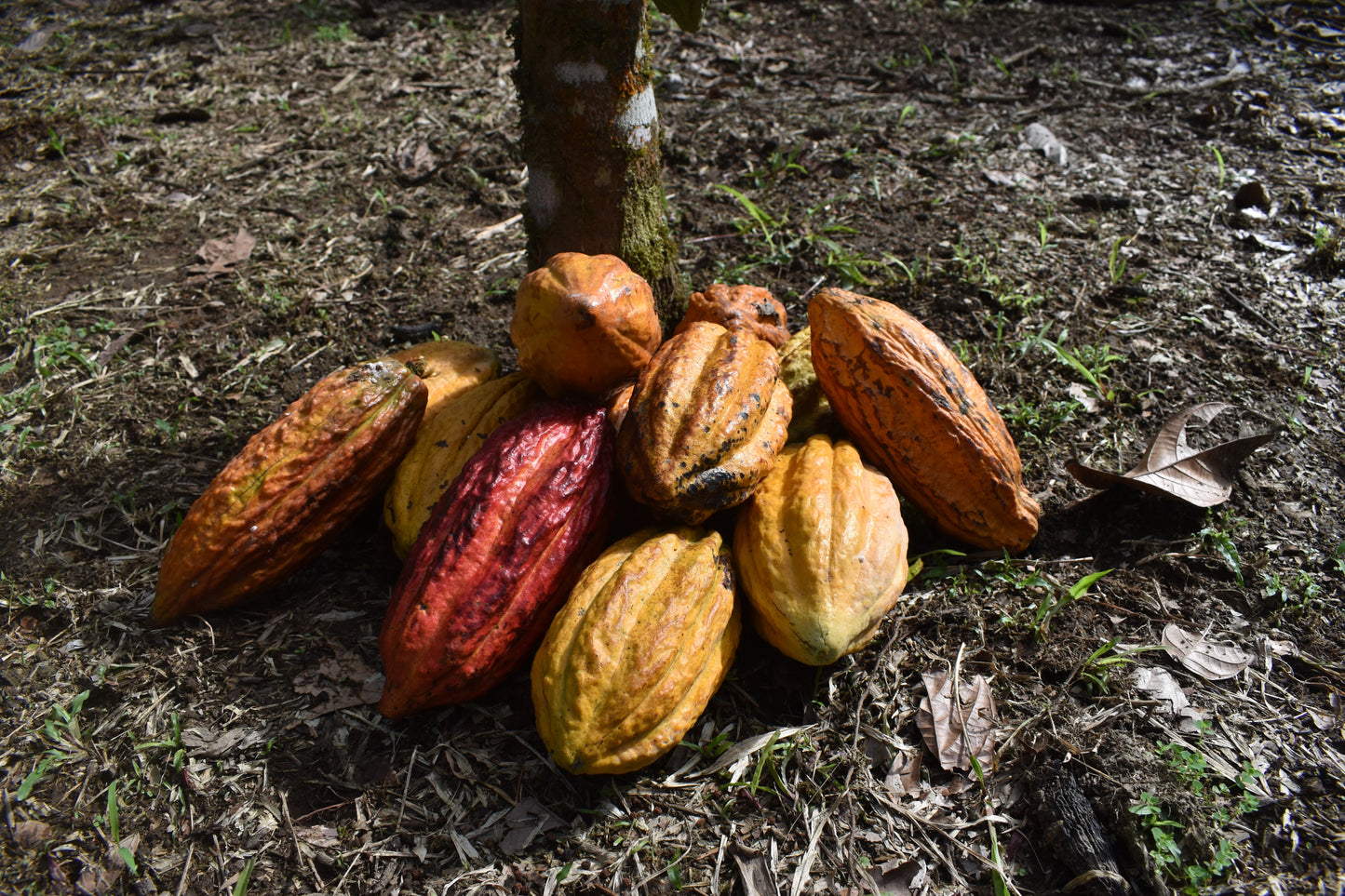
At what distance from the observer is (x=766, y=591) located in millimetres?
2207

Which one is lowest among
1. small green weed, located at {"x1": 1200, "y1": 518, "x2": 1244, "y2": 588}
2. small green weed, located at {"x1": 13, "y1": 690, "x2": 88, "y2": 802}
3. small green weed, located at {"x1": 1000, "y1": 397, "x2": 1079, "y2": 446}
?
small green weed, located at {"x1": 13, "y1": 690, "x2": 88, "y2": 802}

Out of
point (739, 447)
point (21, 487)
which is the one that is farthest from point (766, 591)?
point (21, 487)

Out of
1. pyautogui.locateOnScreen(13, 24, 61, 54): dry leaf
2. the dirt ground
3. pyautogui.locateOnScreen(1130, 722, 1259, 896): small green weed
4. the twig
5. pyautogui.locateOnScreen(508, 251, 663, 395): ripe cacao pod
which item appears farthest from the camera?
pyautogui.locateOnScreen(13, 24, 61, 54): dry leaf

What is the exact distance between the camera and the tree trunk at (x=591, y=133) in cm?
262

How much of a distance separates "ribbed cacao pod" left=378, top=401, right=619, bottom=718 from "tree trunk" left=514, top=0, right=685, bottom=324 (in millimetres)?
858

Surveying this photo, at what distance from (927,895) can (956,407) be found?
1.32 meters

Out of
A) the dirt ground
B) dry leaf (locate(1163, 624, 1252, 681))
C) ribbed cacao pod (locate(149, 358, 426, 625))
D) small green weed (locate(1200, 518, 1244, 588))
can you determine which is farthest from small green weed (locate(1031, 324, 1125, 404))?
ribbed cacao pod (locate(149, 358, 426, 625))

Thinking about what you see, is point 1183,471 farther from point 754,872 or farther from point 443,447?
point 443,447

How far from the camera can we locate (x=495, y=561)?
7.29 ft

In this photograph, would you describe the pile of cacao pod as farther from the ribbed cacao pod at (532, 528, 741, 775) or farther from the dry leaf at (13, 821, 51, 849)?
the dry leaf at (13, 821, 51, 849)

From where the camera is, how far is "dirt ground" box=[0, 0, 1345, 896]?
2055 millimetres

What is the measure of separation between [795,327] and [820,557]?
4.89 feet

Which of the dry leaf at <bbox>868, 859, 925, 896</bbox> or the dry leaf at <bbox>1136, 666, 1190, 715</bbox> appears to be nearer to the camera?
the dry leaf at <bbox>868, 859, 925, 896</bbox>

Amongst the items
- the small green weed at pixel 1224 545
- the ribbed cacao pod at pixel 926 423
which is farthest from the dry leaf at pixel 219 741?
the small green weed at pixel 1224 545
